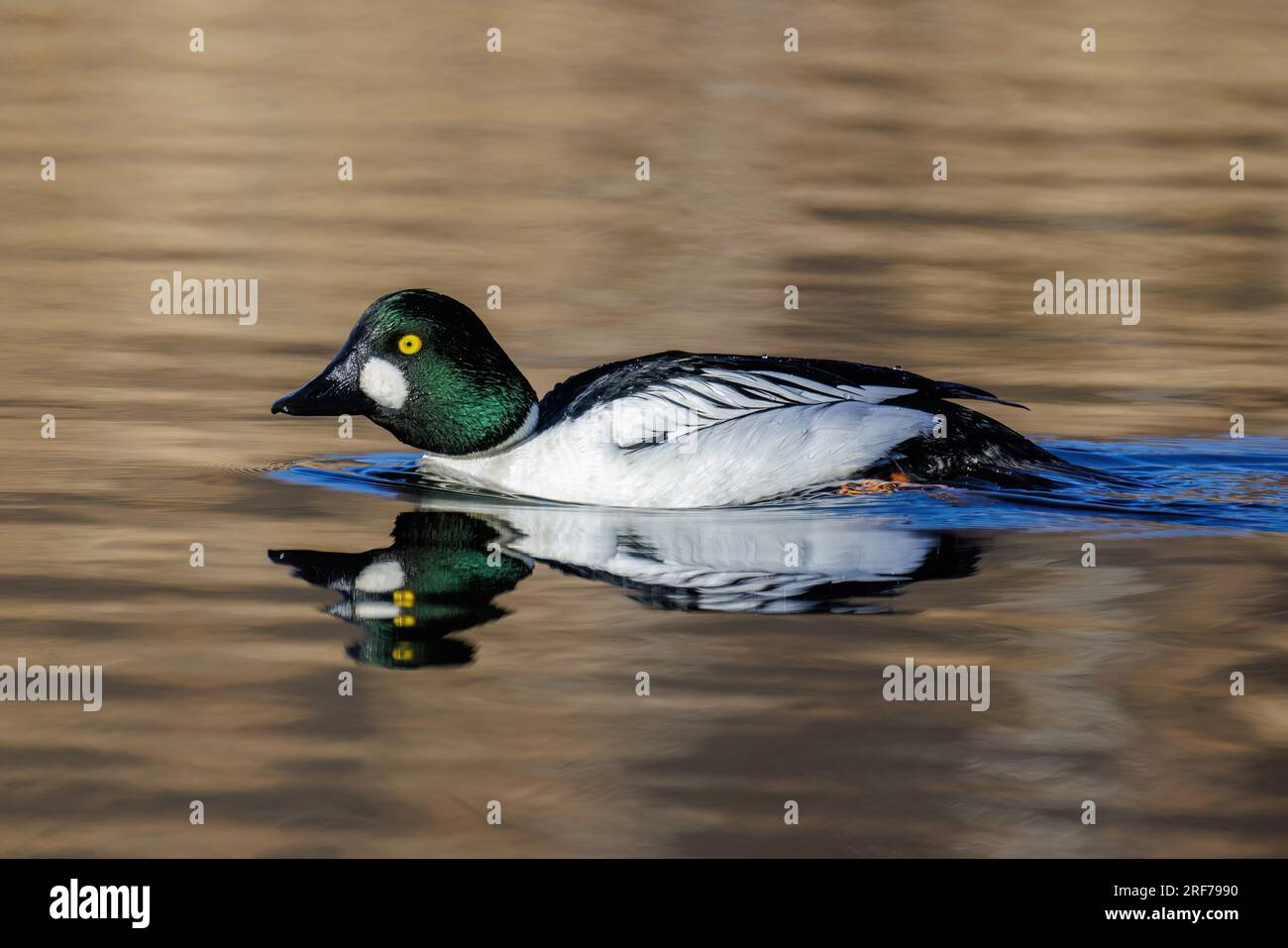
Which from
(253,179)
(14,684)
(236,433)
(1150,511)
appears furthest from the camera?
(253,179)

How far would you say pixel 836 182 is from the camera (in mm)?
17906

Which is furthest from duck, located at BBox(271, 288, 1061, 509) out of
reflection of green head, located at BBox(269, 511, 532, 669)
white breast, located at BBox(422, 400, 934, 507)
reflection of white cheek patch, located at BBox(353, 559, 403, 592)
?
reflection of white cheek patch, located at BBox(353, 559, 403, 592)

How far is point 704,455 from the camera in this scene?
870cm

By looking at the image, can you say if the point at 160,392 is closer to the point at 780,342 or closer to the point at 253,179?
the point at 780,342

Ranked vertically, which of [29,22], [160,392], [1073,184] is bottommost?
[160,392]

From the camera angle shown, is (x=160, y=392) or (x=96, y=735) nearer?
(x=96, y=735)

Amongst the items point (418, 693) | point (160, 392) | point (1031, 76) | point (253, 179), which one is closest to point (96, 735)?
point (418, 693)

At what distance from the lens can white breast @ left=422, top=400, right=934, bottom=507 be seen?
8664 mm

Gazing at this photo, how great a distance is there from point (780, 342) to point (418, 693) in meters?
6.77

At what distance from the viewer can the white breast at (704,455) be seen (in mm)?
8664

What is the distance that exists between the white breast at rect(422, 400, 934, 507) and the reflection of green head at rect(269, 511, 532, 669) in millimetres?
535
